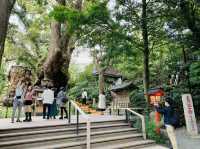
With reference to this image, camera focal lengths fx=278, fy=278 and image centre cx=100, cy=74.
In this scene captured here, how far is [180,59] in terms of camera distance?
2002cm

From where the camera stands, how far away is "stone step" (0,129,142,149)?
891 cm

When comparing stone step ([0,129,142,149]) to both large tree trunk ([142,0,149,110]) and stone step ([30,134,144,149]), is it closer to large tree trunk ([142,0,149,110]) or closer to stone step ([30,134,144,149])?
stone step ([30,134,144,149])

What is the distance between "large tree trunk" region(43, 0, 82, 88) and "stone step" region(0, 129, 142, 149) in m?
9.92

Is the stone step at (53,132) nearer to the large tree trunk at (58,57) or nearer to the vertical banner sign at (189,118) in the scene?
the vertical banner sign at (189,118)

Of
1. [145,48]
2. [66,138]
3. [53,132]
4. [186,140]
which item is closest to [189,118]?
[186,140]

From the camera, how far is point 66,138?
9.94 metres

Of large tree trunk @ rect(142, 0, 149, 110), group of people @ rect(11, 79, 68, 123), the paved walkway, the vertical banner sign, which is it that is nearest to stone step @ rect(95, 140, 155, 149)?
the paved walkway

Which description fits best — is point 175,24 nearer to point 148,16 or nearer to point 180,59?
point 148,16

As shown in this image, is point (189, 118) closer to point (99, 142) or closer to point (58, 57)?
point (99, 142)

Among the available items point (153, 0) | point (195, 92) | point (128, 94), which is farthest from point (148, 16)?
point (128, 94)

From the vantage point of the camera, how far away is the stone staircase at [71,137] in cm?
914

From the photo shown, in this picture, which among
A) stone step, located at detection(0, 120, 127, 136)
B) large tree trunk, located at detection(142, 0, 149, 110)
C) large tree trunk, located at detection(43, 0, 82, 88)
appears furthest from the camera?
large tree trunk, located at detection(43, 0, 82, 88)

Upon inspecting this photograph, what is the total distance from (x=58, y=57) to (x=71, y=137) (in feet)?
34.9

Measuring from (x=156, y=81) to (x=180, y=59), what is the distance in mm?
4448
